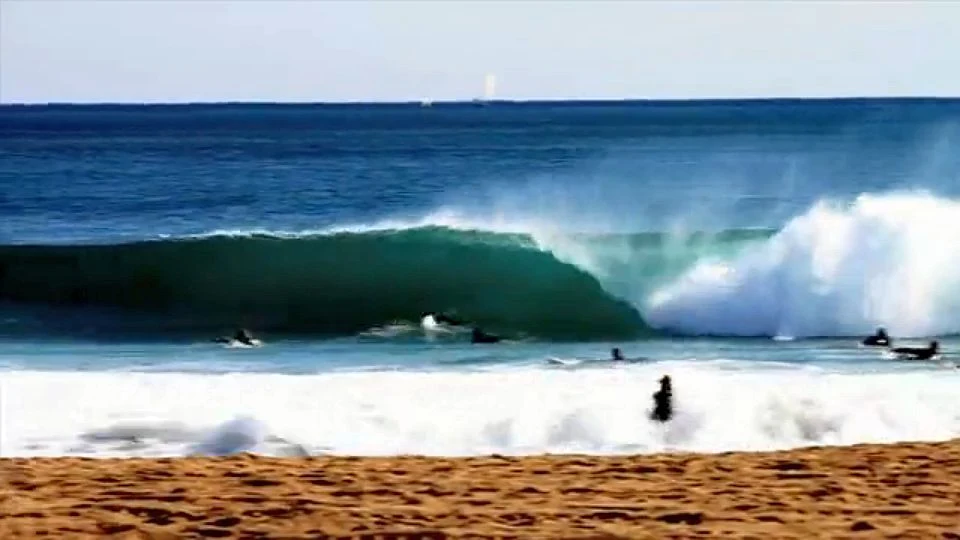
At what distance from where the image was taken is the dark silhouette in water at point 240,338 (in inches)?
522

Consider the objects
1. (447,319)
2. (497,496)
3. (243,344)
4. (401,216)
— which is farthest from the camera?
(401,216)

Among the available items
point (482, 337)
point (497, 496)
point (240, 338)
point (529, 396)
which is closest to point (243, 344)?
point (240, 338)

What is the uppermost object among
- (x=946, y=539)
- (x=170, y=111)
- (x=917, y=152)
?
(x=170, y=111)

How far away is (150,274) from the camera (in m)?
18.8

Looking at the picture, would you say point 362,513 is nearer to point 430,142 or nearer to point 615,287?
point 615,287

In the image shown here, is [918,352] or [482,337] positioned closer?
[918,352]

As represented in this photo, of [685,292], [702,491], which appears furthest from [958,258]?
[702,491]

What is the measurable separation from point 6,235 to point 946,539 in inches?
752

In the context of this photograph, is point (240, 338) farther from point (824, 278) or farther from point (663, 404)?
point (824, 278)

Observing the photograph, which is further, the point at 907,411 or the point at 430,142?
the point at 430,142

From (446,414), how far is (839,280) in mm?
8510

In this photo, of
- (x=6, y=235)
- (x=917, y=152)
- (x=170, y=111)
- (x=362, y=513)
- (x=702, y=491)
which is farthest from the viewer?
(x=170, y=111)

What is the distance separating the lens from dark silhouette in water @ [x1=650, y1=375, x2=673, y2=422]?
348 inches

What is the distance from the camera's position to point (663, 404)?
8938mm
